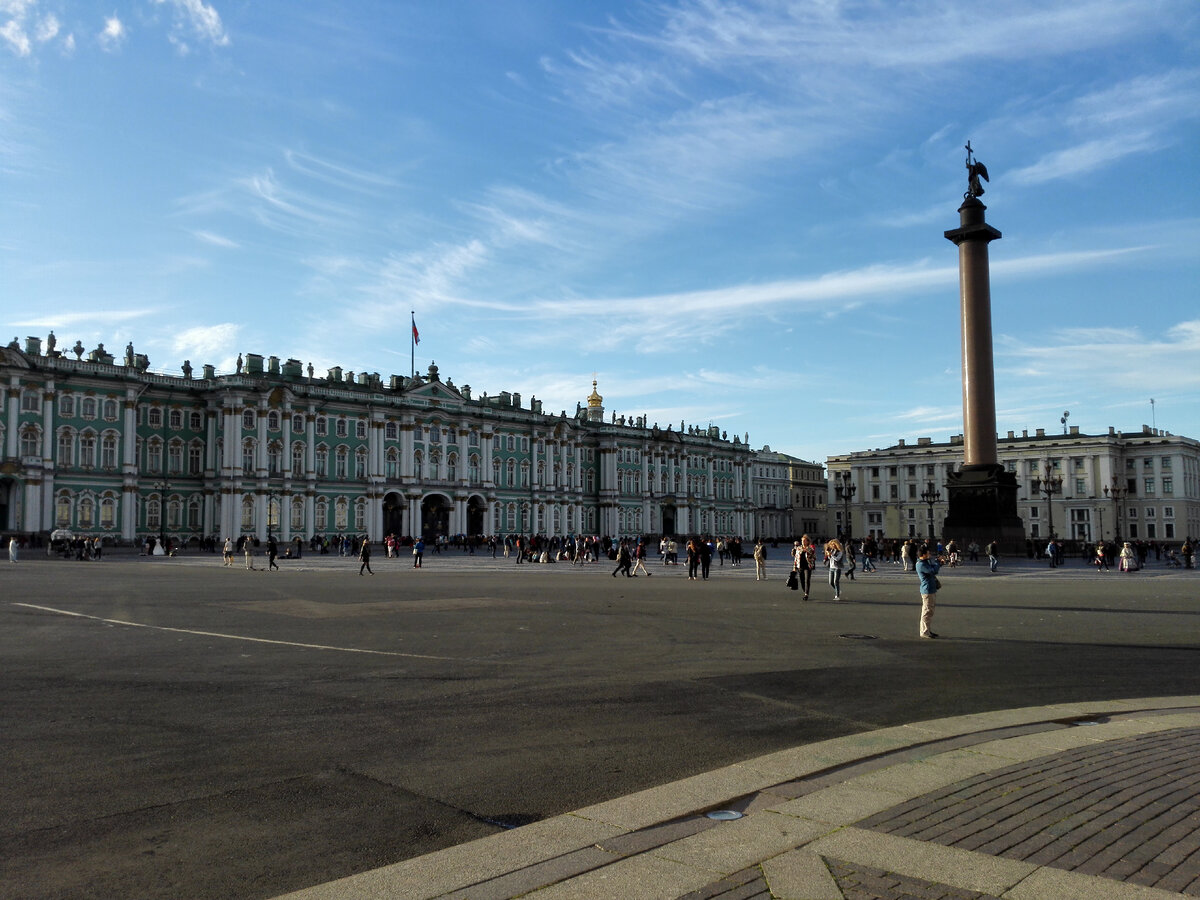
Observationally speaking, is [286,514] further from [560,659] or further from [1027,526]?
[1027,526]

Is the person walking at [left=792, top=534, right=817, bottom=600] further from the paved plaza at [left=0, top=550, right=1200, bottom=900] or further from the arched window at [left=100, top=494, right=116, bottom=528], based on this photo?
the arched window at [left=100, top=494, right=116, bottom=528]

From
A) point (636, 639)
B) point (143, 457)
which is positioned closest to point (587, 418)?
point (143, 457)

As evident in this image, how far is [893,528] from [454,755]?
13856cm

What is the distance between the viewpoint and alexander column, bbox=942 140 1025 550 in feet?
157

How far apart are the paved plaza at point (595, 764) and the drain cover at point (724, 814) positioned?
57 mm

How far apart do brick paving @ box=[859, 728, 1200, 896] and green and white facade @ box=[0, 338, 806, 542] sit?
76.8 m

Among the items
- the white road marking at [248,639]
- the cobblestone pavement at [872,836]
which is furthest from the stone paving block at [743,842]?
the white road marking at [248,639]

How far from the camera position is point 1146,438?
129 metres

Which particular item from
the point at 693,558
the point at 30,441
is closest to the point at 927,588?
the point at 693,558

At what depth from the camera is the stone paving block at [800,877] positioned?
497cm

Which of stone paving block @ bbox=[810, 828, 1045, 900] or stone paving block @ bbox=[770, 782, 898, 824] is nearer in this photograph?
stone paving block @ bbox=[810, 828, 1045, 900]

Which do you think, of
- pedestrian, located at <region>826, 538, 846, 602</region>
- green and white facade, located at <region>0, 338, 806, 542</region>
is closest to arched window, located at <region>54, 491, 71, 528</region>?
green and white facade, located at <region>0, 338, 806, 542</region>

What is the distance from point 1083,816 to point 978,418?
45192 mm

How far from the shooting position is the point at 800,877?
17.0ft
